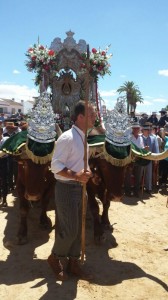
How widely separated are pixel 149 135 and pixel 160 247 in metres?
4.57

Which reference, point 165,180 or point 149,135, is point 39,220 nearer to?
point 149,135

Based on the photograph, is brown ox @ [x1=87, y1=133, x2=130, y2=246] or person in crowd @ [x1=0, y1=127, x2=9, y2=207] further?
person in crowd @ [x1=0, y1=127, x2=9, y2=207]

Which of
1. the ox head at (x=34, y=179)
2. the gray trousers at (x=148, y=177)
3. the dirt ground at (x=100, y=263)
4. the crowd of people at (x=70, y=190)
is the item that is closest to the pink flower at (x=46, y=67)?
the gray trousers at (x=148, y=177)

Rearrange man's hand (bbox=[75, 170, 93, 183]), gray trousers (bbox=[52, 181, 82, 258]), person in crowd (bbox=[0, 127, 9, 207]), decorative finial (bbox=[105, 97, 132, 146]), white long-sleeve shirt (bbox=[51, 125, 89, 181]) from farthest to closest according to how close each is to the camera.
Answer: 1. person in crowd (bbox=[0, 127, 9, 207])
2. decorative finial (bbox=[105, 97, 132, 146])
3. gray trousers (bbox=[52, 181, 82, 258])
4. white long-sleeve shirt (bbox=[51, 125, 89, 181])
5. man's hand (bbox=[75, 170, 93, 183])

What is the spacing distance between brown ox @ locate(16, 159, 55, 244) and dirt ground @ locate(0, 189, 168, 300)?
0.70 feet

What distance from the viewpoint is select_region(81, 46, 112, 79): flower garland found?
9688 mm

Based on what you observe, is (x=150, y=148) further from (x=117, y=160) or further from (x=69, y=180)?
(x=69, y=180)

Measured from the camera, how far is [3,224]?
6.11 metres

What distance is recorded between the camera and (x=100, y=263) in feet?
15.4

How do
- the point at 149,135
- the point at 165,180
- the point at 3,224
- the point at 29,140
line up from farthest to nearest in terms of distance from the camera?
the point at 165,180
the point at 149,135
the point at 3,224
the point at 29,140

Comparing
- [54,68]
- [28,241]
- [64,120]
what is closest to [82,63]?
[54,68]

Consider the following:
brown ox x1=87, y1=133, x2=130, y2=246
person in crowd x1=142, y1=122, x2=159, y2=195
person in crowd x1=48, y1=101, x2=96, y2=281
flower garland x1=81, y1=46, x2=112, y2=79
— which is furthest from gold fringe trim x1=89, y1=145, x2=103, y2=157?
flower garland x1=81, y1=46, x2=112, y2=79

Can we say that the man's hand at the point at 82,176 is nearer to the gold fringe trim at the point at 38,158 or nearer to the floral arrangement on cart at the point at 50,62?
the gold fringe trim at the point at 38,158

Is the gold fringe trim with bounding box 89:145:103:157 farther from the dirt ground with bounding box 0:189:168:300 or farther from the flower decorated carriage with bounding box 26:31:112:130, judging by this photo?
the flower decorated carriage with bounding box 26:31:112:130
